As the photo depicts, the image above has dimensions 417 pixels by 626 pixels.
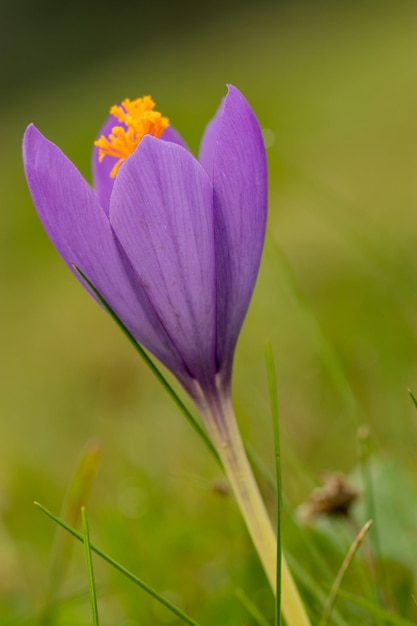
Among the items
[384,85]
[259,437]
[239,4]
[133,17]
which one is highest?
[133,17]

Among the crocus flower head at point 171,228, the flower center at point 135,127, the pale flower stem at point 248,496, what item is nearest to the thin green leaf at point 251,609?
the pale flower stem at point 248,496

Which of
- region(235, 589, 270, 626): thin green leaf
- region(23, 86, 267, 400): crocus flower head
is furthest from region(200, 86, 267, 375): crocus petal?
region(235, 589, 270, 626): thin green leaf

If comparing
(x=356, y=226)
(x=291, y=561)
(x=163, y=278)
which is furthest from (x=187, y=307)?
(x=356, y=226)

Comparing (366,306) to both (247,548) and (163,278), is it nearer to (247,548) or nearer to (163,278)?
(247,548)

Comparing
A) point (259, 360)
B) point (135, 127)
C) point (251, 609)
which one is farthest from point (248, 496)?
point (259, 360)

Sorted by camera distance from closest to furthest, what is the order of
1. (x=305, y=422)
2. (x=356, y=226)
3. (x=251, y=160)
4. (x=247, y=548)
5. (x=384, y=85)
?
(x=251, y=160) < (x=247, y=548) < (x=305, y=422) < (x=356, y=226) < (x=384, y=85)

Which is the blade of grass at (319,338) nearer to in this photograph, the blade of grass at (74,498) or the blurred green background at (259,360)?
the blurred green background at (259,360)
